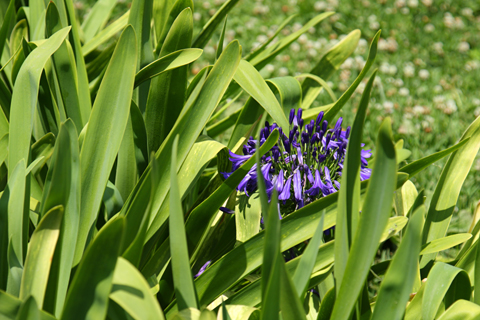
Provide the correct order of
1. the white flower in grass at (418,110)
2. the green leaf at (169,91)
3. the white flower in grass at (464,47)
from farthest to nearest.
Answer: the white flower in grass at (464,47) < the white flower in grass at (418,110) < the green leaf at (169,91)

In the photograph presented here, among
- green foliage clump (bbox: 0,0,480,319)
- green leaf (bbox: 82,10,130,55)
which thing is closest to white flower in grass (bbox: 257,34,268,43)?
green leaf (bbox: 82,10,130,55)

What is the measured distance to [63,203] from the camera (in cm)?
81

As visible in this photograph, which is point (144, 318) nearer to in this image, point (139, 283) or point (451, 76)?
point (139, 283)

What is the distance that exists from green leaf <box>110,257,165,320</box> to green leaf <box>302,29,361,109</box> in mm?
1081

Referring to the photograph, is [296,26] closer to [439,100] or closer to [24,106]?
[439,100]

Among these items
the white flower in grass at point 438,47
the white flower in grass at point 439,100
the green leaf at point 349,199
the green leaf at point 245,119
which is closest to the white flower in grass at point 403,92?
the white flower in grass at point 439,100

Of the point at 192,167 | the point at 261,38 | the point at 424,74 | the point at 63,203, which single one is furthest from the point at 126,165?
the point at 261,38

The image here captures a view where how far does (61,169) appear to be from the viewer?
2.47 ft

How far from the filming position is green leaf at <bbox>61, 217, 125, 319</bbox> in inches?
25.5

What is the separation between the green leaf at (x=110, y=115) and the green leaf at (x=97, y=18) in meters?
1.33

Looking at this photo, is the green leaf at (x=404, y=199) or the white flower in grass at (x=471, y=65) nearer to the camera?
the green leaf at (x=404, y=199)

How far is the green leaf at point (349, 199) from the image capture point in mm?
769

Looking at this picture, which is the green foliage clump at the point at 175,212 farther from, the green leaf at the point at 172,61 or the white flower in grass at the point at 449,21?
the white flower in grass at the point at 449,21

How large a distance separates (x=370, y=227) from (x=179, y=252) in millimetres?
335
